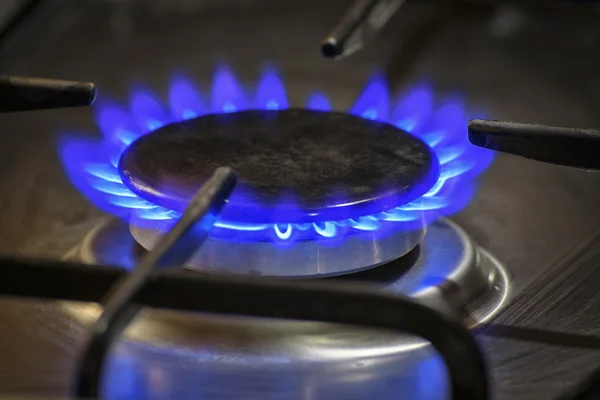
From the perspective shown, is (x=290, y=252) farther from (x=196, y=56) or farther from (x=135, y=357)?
(x=196, y=56)

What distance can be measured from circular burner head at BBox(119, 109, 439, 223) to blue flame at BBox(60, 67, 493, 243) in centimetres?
2

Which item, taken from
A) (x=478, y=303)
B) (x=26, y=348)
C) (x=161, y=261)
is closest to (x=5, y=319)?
(x=26, y=348)

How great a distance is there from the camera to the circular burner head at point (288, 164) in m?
0.55

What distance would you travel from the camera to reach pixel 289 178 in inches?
23.0

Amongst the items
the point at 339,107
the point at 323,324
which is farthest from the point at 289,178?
the point at 339,107

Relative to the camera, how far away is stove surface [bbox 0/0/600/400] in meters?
0.48

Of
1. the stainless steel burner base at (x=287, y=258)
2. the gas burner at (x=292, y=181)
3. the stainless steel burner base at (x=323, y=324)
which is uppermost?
the gas burner at (x=292, y=181)

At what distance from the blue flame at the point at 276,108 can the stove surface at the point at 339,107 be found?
0.10ft

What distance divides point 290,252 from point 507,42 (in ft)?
1.89

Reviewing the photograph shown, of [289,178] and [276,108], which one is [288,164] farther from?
[276,108]

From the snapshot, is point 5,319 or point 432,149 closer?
point 5,319

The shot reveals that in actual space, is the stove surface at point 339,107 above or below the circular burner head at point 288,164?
below

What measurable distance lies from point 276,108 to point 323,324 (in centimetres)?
29

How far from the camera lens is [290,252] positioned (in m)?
0.55
